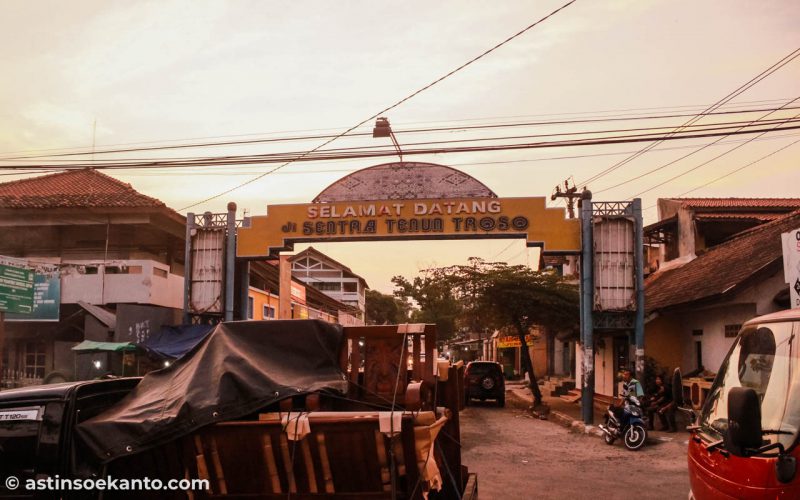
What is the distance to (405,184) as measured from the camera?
824 inches

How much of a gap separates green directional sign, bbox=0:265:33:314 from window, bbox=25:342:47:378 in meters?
6.65

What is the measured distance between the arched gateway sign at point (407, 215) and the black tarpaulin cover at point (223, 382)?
15.4 meters

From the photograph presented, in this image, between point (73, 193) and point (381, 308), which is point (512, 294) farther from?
point (381, 308)

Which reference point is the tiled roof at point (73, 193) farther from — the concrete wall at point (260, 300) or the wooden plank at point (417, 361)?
the wooden plank at point (417, 361)

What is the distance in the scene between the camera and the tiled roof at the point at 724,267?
17.5 m

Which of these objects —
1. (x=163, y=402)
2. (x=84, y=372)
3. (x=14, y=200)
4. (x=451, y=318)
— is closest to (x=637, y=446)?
(x=163, y=402)

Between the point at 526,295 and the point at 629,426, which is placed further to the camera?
the point at 526,295

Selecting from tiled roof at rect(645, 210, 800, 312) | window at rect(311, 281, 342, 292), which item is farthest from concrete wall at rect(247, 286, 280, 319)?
window at rect(311, 281, 342, 292)

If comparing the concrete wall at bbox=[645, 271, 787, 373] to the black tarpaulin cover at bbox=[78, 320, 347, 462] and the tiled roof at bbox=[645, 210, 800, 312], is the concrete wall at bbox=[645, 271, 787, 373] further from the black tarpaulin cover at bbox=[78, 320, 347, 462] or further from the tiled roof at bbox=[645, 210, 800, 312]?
the black tarpaulin cover at bbox=[78, 320, 347, 462]

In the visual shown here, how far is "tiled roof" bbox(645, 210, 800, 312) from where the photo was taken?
17.5 metres

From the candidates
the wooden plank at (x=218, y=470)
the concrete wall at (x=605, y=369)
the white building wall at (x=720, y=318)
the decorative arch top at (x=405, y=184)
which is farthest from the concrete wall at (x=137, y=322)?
the wooden plank at (x=218, y=470)

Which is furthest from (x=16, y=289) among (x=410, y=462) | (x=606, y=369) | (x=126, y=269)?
(x=606, y=369)

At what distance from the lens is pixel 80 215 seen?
22.6 meters

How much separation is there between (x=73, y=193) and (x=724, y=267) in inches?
863
